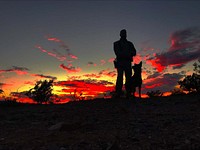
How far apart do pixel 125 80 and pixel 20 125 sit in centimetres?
727

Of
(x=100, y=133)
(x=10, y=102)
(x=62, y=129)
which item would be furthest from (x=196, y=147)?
(x=10, y=102)

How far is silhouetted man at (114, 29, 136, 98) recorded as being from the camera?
1405cm

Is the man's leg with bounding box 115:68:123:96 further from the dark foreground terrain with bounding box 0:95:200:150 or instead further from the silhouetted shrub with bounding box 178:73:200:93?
the silhouetted shrub with bounding box 178:73:200:93

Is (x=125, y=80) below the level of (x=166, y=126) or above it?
above

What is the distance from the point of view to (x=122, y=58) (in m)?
14.1

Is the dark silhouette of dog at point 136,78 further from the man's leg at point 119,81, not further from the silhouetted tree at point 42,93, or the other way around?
the silhouetted tree at point 42,93

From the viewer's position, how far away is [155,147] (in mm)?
5184

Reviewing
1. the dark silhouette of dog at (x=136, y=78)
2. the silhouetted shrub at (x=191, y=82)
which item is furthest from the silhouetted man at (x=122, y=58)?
the silhouetted shrub at (x=191, y=82)

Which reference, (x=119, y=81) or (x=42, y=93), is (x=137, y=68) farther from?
(x=42, y=93)

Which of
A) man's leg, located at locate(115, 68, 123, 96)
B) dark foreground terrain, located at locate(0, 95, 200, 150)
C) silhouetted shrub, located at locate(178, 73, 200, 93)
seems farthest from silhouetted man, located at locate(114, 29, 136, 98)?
silhouetted shrub, located at locate(178, 73, 200, 93)

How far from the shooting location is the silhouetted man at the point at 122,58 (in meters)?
14.0

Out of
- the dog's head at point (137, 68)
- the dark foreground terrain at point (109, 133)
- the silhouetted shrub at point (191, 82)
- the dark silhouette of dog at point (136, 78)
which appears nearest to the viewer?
the dark foreground terrain at point (109, 133)

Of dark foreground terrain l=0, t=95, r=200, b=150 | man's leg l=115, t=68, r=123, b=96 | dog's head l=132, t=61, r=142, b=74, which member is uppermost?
dog's head l=132, t=61, r=142, b=74

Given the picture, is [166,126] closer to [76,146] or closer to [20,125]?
[76,146]
